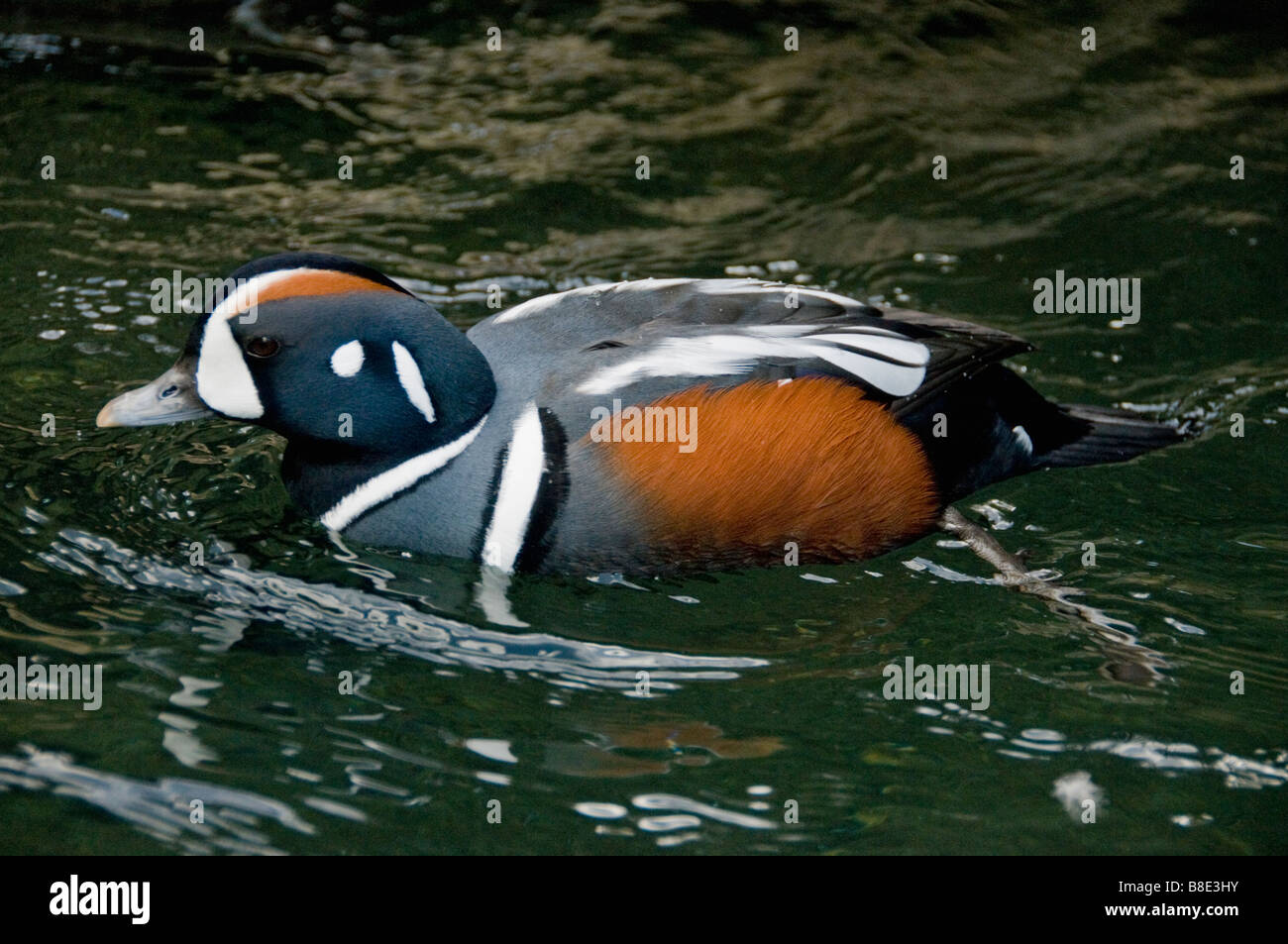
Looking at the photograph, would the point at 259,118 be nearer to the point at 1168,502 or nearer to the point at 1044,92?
the point at 1044,92

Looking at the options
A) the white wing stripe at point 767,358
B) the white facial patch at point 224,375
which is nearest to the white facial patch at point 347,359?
the white facial patch at point 224,375

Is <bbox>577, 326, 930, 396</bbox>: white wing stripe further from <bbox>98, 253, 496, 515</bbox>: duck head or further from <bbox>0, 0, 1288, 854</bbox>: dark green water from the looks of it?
<bbox>0, 0, 1288, 854</bbox>: dark green water

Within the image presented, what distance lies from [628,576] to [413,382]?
39.9 inches

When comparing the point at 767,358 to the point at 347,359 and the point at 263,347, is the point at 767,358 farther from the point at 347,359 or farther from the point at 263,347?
the point at 263,347

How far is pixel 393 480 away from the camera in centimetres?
542

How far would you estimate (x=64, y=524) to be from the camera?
5590mm

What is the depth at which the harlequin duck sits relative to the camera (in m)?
5.18

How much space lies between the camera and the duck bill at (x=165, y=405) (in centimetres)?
532

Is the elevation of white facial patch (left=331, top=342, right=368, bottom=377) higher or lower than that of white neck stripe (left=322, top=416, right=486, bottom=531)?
higher

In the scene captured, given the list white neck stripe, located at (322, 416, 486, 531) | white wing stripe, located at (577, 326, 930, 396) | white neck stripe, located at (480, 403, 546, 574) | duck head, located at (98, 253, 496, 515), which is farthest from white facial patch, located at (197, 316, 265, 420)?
white wing stripe, located at (577, 326, 930, 396)

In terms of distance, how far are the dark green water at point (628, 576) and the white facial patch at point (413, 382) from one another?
0.56 m

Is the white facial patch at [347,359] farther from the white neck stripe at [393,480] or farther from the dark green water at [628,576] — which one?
the dark green water at [628,576]
